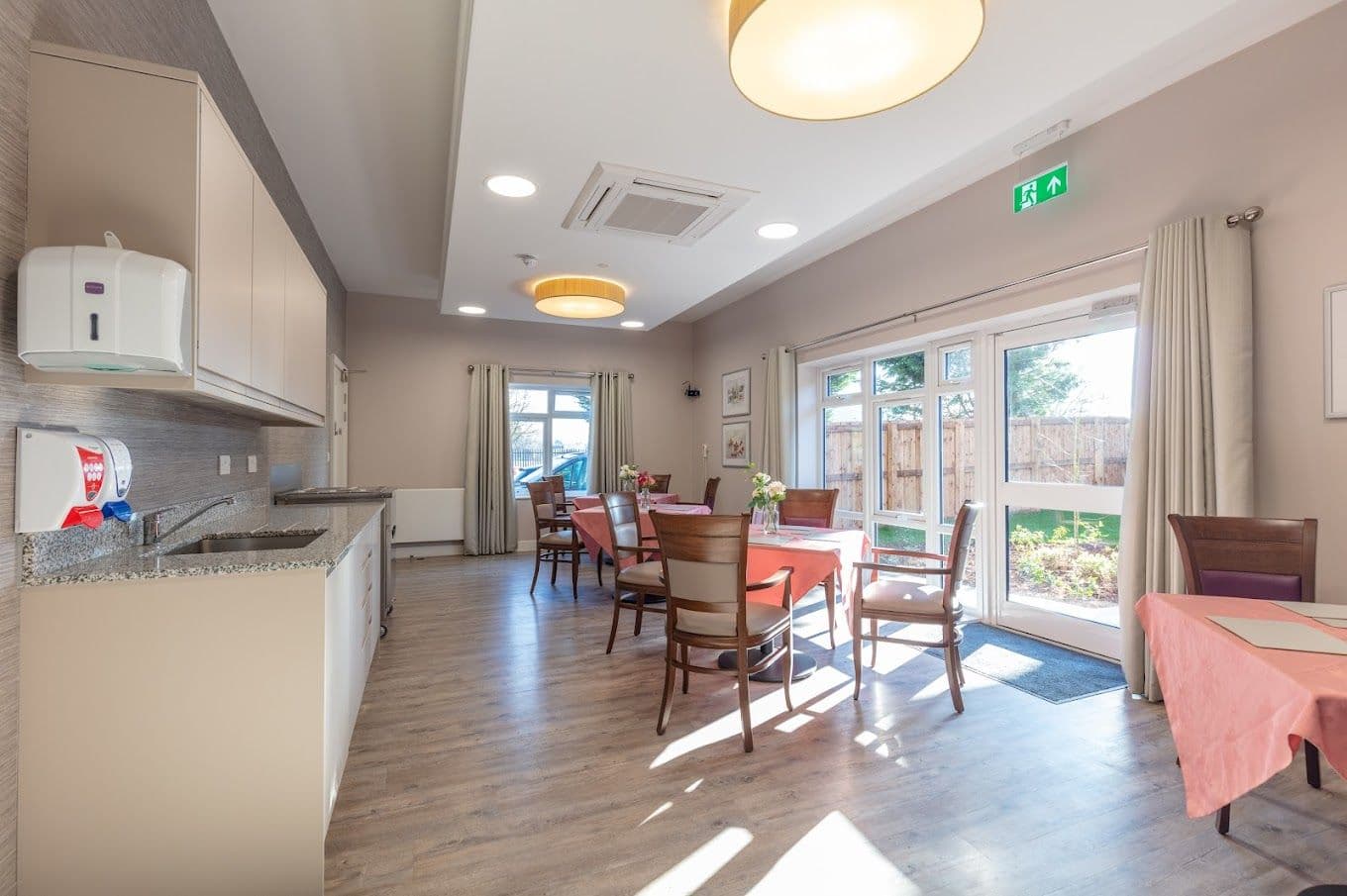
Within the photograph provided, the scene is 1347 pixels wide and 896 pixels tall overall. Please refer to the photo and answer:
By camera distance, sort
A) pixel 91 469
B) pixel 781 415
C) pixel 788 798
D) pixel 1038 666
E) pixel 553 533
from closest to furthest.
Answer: pixel 91 469
pixel 788 798
pixel 1038 666
pixel 553 533
pixel 781 415

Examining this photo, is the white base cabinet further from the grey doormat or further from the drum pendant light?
the grey doormat

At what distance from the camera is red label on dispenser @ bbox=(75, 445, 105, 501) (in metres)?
1.45

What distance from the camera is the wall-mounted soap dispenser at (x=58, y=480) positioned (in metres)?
1.38

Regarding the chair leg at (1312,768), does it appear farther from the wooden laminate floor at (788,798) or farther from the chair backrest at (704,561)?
the chair backrest at (704,561)

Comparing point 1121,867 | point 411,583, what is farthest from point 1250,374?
point 411,583

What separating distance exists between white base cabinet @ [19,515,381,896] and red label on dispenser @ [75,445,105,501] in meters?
0.23

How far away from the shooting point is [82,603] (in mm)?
1484

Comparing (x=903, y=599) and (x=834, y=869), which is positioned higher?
(x=903, y=599)

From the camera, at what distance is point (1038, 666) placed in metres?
3.44

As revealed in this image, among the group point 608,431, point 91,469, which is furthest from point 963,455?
point 91,469

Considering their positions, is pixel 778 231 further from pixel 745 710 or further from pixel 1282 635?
pixel 1282 635

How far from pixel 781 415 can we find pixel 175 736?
518cm

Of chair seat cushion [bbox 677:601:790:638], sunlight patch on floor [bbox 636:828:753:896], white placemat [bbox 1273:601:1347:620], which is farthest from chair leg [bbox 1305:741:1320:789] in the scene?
sunlight patch on floor [bbox 636:828:753:896]

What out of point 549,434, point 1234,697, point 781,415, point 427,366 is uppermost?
point 427,366
